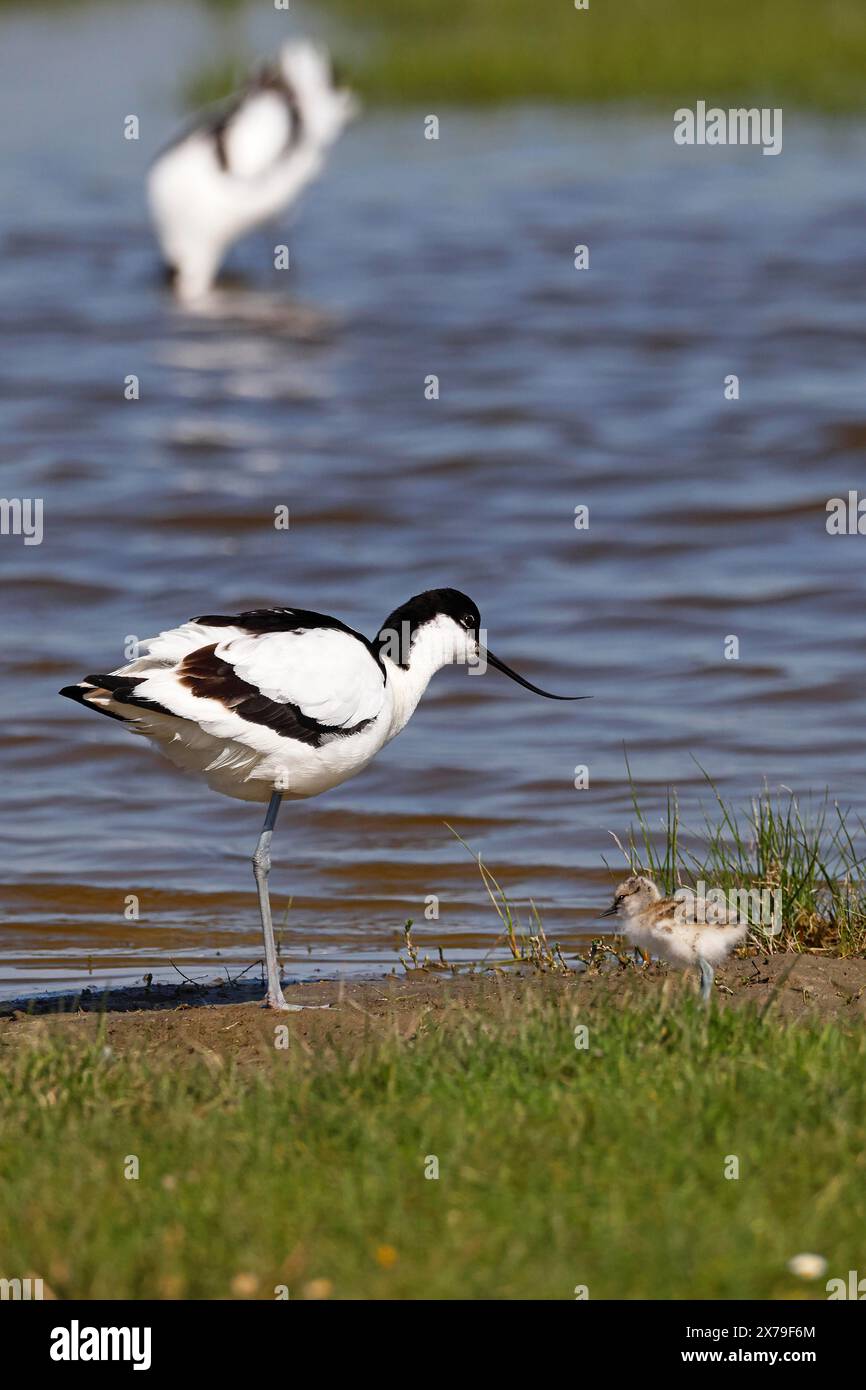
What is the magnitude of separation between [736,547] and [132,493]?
13.6ft

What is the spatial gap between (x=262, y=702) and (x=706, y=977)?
1502 millimetres

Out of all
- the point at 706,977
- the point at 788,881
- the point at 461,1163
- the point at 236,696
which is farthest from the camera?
the point at 788,881

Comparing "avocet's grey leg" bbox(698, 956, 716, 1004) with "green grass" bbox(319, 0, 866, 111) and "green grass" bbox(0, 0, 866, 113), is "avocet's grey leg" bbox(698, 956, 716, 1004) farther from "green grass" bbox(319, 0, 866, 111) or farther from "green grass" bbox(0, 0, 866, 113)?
"green grass" bbox(319, 0, 866, 111)

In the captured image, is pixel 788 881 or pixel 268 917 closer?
pixel 268 917

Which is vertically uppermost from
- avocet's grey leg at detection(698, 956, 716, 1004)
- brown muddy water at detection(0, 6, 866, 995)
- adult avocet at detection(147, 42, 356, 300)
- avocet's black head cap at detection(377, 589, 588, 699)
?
adult avocet at detection(147, 42, 356, 300)

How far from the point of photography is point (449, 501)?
14.0m

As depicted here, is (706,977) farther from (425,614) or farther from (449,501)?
(449,501)

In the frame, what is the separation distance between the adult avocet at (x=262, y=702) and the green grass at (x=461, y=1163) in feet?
3.47

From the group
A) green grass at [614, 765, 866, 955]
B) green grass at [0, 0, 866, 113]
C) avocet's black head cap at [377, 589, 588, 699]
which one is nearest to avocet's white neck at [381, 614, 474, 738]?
avocet's black head cap at [377, 589, 588, 699]

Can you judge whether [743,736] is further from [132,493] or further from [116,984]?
[132,493]

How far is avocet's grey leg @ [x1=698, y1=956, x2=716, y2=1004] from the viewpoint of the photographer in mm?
5577

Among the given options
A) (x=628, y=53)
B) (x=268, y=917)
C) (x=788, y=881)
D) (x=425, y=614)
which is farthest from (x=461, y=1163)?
(x=628, y=53)

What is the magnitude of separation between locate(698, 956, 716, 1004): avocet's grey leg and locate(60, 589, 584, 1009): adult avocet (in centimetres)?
129
